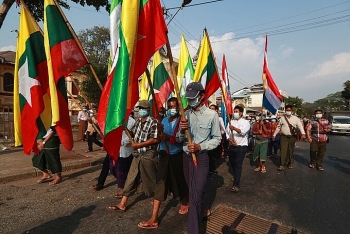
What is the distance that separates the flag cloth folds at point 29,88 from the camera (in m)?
3.90

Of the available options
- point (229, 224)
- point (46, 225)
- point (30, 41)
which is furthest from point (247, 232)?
point (30, 41)

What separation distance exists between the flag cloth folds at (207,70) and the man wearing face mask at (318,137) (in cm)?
415

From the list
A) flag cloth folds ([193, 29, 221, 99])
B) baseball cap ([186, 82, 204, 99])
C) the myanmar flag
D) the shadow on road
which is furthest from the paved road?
the myanmar flag

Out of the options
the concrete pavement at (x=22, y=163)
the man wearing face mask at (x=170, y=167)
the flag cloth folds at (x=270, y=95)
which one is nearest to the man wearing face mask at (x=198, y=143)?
the man wearing face mask at (x=170, y=167)

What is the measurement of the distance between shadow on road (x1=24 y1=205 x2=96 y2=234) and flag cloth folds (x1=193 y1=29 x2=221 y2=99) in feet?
10.5

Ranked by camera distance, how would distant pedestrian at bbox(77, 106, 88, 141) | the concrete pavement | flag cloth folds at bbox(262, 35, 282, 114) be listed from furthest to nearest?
distant pedestrian at bbox(77, 106, 88, 141) → flag cloth folds at bbox(262, 35, 282, 114) → the concrete pavement

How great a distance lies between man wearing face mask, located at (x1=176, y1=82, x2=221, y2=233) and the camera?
2.99 m

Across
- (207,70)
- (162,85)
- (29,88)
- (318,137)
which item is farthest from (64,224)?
(318,137)

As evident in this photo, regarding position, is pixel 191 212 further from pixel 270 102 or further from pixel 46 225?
pixel 270 102

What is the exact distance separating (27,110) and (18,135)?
0.45 m

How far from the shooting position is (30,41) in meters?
4.05

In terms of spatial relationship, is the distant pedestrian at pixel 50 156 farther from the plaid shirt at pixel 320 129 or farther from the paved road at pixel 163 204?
the plaid shirt at pixel 320 129

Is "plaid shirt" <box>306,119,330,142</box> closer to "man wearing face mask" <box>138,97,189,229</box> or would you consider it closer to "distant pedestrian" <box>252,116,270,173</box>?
"distant pedestrian" <box>252,116,270,173</box>

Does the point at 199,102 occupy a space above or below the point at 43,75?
below
